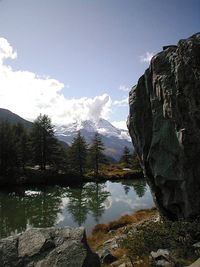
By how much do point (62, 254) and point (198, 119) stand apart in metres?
10.5

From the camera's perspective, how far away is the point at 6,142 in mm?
76125

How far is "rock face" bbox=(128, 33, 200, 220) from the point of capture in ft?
58.7

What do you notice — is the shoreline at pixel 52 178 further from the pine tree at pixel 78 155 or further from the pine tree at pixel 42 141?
the pine tree at pixel 42 141

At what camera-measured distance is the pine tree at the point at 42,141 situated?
279ft

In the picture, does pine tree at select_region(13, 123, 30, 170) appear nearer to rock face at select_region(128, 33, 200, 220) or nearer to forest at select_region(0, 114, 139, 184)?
forest at select_region(0, 114, 139, 184)

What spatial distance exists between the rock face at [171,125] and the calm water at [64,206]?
14822 mm

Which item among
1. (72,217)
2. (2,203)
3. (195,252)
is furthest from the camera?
(2,203)

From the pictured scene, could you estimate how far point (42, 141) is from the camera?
86.1m

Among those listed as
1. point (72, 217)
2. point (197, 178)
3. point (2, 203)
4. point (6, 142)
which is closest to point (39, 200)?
point (2, 203)

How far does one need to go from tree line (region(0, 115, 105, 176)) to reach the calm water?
13718 millimetres

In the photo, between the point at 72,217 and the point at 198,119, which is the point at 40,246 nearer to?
the point at 198,119

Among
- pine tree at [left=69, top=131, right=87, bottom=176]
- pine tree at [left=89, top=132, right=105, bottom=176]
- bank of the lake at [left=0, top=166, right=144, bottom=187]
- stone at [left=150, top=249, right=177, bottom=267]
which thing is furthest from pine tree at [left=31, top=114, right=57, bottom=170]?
stone at [left=150, top=249, right=177, bottom=267]

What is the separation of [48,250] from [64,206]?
36.9 meters

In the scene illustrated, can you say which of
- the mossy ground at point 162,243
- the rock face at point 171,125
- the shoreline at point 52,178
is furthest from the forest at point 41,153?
the mossy ground at point 162,243
